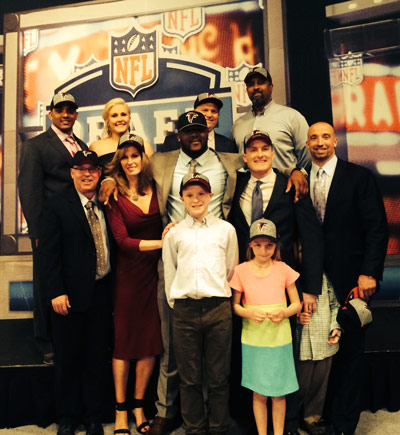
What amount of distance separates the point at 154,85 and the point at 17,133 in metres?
1.60

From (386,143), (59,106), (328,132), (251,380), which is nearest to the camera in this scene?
(251,380)

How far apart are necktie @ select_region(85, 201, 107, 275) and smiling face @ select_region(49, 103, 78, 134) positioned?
81 cm

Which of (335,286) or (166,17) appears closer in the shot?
(335,286)

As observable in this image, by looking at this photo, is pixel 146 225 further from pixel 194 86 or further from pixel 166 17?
pixel 166 17

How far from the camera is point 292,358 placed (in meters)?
2.09

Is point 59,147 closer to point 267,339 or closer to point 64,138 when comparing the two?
point 64,138

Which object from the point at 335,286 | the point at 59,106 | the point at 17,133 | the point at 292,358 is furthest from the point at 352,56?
the point at 17,133

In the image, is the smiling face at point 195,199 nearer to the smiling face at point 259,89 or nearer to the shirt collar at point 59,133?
the smiling face at point 259,89

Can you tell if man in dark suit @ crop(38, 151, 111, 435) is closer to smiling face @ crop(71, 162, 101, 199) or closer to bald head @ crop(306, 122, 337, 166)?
smiling face @ crop(71, 162, 101, 199)

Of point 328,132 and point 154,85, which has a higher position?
point 154,85

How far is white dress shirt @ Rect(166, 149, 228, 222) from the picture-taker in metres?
2.33

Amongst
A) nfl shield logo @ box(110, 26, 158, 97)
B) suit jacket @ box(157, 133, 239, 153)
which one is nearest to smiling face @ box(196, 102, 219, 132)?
suit jacket @ box(157, 133, 239, 153)

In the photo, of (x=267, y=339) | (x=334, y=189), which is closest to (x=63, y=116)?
(x=334, y=189)

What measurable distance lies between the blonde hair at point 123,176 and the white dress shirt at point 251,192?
0.58 m
